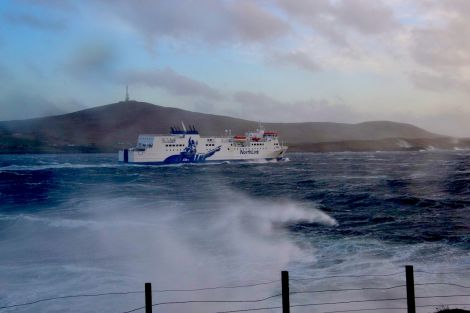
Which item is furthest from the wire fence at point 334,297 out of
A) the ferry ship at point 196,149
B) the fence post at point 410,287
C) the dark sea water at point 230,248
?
the ferry ship at point 196,149

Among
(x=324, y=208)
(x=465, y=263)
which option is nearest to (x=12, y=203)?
(x=324, y=208)

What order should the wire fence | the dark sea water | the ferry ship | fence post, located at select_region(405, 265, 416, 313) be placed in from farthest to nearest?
the ferry ship, the dark sea water, the wire fence, fence post, located at select_region(405, 265, 416, 313)

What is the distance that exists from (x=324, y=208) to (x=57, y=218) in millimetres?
11357

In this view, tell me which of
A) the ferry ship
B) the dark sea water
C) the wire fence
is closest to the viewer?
the wire fence

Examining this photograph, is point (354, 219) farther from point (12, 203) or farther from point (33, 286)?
point (12, 203)

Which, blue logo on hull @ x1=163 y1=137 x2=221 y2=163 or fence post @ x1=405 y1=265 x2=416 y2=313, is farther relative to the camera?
blue logo on hull @ x1=163 y1=137 x2=221 y2=163

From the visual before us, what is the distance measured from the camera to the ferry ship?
69.6 m

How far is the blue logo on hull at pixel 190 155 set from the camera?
231ft

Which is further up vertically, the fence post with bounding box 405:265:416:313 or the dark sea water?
the fence post with bounding box 405:265:416:313

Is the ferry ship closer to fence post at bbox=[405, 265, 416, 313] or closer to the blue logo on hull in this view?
the blue logo on hull

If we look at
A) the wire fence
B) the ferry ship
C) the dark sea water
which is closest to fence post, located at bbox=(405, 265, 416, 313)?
the wire fence

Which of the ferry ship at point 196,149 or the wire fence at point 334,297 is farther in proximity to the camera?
the ferry ship at point 196,149

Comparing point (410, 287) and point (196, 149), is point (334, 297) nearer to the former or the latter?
point (410, 287)

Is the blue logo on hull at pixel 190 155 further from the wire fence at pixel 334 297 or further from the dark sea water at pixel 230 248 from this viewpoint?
the wire fence at pixel 334 297
